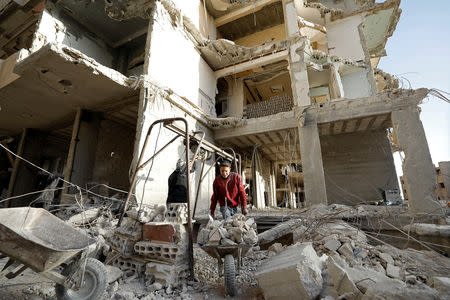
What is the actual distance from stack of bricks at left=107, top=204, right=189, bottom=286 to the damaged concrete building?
350 centimetres

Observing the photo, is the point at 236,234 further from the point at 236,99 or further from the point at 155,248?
the point at 236,99

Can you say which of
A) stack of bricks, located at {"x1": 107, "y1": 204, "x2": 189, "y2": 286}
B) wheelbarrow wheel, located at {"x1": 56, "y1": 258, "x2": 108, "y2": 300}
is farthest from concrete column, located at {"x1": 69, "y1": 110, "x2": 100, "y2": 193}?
wheelbarrow wheel, located at {"x1": 56, "y1": 258, "x2": 108, "y2": 300}

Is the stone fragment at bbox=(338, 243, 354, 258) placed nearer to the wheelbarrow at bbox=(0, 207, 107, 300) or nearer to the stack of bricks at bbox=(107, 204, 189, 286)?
the stack of bricks at bbox=(107, 204, 189, 286)

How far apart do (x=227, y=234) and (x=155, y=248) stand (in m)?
1.00

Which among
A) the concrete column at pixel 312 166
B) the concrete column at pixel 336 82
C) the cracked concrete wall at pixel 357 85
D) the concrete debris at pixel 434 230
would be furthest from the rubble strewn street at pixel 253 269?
the cracked concrete wall at pixel 357 85

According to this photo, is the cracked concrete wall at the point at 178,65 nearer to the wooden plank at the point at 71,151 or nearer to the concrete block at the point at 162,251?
the wooden plank at the point at 71,151

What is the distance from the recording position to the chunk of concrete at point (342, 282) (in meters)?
1.92

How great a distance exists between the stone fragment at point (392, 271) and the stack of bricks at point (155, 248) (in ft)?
8.69

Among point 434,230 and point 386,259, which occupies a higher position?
point 434,230

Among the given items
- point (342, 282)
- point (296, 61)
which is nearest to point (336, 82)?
point (296, 61)

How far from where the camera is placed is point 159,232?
2861 millimetres

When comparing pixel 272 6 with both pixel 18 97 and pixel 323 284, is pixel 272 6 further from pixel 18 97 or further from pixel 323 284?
pixel 323 284

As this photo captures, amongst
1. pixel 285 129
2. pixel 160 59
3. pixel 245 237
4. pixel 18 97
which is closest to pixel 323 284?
pixel 245 237

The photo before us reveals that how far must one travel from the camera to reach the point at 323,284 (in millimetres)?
2219
